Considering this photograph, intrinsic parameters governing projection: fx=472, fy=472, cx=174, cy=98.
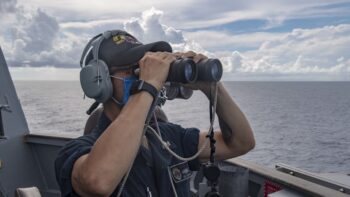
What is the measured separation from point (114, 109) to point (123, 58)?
213mm

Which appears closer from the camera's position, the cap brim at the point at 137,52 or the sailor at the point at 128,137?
the sailor at the point at 128,137

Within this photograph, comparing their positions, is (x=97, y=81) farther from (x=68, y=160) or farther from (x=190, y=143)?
(x=190, y=143)

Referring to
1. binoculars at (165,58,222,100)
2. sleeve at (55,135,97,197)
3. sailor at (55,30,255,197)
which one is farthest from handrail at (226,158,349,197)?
sleeve at (55,135,97,197)

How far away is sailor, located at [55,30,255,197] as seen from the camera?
1665mm

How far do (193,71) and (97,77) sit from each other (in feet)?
1.28

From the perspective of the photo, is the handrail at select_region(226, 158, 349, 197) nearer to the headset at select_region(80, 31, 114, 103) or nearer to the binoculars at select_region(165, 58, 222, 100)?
the binoculars at select_region(165, 58, 222, 100)

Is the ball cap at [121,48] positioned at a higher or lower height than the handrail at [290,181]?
higher

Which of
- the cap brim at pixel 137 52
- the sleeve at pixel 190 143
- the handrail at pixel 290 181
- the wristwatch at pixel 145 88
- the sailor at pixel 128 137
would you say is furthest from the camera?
the handrail at pixel 290 181

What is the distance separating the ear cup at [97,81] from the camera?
1.88 m

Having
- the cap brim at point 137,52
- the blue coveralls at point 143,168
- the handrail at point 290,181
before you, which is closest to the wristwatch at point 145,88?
the cap brim at point 137,52

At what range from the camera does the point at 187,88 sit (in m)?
2.09

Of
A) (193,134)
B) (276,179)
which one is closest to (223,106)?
(193,134)

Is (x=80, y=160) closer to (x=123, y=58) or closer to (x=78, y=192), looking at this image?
(x=78, y=192)

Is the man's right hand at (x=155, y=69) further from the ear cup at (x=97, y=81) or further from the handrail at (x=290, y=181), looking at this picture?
the handrail at (x=290, y=181)
